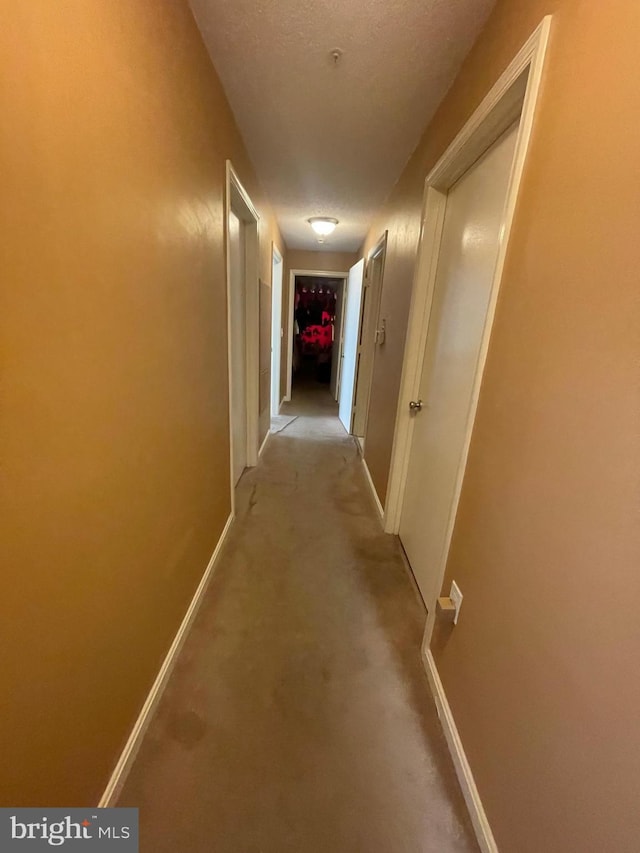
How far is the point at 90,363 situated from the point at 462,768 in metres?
1.56

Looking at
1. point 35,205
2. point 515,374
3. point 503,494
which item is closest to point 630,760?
point 503,494

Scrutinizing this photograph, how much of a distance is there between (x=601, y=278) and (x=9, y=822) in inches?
63.2

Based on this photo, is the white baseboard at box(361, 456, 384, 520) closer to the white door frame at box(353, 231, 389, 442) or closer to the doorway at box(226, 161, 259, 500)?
the white door frame at box(353, 231, 389, 442)

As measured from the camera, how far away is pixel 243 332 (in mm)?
2785

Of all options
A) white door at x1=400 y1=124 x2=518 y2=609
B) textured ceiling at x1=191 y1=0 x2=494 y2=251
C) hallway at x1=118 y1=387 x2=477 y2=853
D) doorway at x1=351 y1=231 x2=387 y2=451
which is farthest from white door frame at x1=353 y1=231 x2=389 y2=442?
hallway at x1=118 y1=387 x2=477 y2=853

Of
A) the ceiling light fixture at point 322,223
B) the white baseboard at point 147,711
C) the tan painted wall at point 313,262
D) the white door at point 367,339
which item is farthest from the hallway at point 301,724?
the tan painted wall at point 313,262

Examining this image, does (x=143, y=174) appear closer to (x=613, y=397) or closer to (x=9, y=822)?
(x=613, y=397)

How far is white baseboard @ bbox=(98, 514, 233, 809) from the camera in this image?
3.28 ft

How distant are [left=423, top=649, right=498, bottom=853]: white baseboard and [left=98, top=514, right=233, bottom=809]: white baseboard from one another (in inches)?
40.3

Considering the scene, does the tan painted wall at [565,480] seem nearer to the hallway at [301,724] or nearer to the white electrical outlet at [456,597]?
the white electrical outlet at [456,597]

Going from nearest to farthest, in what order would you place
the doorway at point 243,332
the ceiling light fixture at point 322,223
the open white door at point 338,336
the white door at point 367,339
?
the doorway at point 243,332, the white door at point 367,339, the ceiling light fixture at point 322,223, the open white door at point 338,336

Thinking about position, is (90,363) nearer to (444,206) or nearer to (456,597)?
(456,597)

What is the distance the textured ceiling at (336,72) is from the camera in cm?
121

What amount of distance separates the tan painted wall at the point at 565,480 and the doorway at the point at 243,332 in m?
1.64
